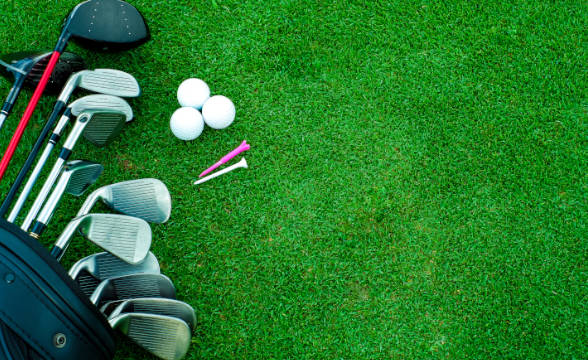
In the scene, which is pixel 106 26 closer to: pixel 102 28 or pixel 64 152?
pixel 102 28

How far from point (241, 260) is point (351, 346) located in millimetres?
849

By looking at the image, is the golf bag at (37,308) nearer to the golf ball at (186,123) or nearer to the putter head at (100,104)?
the putter head at (100,104)

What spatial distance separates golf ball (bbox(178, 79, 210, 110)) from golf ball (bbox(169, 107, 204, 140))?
5cm

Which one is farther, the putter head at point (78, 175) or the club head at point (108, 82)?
the club head at point (108, 82)

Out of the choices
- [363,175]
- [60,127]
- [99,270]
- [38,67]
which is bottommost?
[99,270]

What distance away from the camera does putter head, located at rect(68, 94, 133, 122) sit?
2199 mm

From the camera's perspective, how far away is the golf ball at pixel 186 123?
2.46m

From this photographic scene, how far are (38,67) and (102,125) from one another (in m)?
0.44

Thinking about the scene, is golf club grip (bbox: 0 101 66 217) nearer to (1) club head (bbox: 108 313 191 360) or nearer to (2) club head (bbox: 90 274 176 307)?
(2) club head (bbox: 90 274 176 307)

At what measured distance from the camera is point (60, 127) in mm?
2102

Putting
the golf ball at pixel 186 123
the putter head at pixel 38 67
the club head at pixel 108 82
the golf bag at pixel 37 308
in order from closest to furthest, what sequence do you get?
the golf bag at pixel 37 308 → the putter head at pixel 38 67 → the club head at pixel 108 82 → the golf ball at pixel 186 123

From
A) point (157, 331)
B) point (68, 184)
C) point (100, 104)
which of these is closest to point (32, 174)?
point (68, 184)

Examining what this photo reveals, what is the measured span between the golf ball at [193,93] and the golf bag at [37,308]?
1.21 metres

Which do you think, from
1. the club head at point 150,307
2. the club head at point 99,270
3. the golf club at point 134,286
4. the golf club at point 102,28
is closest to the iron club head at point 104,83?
the golf club at point 102,28
